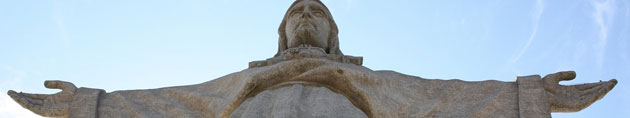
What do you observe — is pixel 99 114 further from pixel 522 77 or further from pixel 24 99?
pixel 522 77

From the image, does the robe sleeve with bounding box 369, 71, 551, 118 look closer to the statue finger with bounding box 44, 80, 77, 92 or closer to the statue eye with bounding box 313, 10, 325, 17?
the statue eye with bounding box 313, 10, 325, 17

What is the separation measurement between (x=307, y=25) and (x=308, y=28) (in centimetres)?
10

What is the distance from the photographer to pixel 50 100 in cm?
1080

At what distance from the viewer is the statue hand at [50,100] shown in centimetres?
1059

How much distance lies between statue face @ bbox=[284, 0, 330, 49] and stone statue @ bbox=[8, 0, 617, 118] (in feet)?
3.17

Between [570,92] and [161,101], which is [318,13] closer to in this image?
[161,101]

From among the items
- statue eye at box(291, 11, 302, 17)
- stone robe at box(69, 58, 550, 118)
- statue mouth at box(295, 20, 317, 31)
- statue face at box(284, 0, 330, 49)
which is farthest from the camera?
statue eye at box(291, 11, 302, 17)

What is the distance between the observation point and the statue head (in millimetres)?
12430

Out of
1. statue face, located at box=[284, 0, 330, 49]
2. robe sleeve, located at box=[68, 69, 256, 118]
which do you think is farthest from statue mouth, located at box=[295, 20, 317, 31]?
robe sleeve, located at box=[68, 69, 256, 118]

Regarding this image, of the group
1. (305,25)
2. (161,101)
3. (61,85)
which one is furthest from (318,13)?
(61,85)

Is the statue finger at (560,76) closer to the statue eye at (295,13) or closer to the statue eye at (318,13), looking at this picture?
the statue eye at (318,13)

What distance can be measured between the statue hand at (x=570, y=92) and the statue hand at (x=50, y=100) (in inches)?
200

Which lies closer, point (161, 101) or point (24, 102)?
point (24, 102)

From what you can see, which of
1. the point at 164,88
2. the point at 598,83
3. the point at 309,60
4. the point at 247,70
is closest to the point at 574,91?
the point at 598,83
